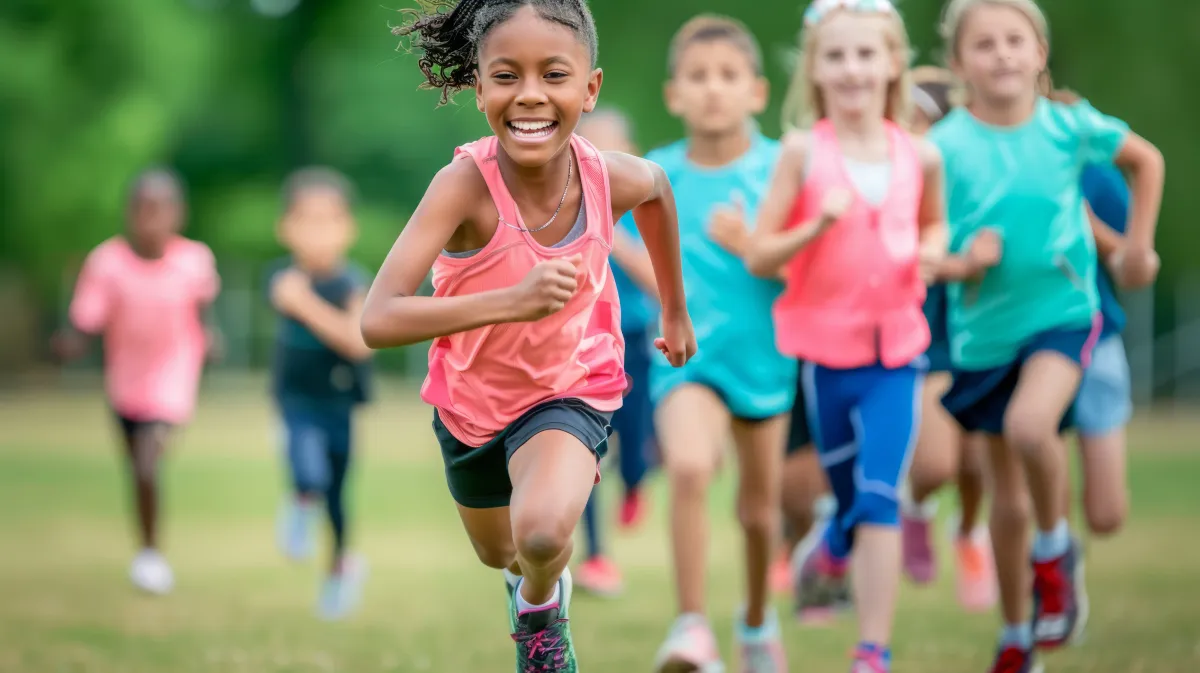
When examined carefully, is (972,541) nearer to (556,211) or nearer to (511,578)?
(511,578)

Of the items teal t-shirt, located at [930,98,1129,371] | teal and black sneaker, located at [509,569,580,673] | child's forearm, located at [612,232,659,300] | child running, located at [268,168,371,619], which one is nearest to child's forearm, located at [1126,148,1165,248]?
teal t-shirt, located at [930,98,1129,371]

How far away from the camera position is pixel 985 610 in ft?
24.3

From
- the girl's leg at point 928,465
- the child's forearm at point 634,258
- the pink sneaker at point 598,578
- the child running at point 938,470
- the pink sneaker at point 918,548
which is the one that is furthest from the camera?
the pink sneaker at point 598,578

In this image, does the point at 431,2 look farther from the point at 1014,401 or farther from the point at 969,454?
the point at 969,454

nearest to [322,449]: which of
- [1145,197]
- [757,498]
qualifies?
[757,498]

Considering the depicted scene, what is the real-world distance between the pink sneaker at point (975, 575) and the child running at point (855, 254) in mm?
2076

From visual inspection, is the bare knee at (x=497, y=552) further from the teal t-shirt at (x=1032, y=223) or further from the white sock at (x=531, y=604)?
the teal t-shirt at (x=1032, y=223)

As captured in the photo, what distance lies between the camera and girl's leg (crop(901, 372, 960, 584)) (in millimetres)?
7281

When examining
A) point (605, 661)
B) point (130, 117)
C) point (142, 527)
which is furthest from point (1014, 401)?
point (130, 117)

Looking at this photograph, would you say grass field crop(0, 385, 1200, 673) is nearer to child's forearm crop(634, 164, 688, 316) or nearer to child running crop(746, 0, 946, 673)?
child running crop(746, 0, 946, 673)

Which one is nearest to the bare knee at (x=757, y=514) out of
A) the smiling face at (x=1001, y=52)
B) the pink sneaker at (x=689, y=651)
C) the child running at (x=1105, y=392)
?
the pink sneaker at (x=689, y=651)

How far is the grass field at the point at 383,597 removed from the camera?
6.18 metres

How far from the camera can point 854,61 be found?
5449 mm

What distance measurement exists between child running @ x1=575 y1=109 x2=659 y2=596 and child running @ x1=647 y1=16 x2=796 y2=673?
186 centimetres
